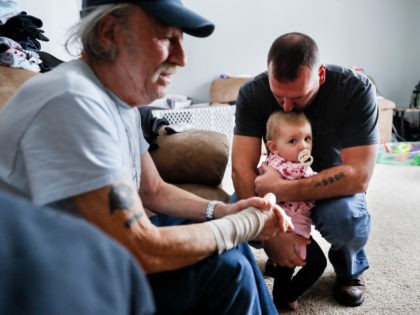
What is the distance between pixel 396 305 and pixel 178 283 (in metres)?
0.93

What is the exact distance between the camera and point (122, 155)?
792mm

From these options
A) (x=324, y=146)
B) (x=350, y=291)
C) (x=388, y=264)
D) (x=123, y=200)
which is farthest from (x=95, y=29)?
(x=388, y=264)

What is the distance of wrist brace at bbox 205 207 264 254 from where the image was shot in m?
0.83

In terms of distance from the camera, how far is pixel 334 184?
1271mm

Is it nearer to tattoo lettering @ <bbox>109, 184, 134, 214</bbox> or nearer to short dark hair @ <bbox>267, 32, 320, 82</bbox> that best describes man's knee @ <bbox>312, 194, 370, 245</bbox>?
short dark hair @ <bbox>267, 32, 320, 82</bbox>

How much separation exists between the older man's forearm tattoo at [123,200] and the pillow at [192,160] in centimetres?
66

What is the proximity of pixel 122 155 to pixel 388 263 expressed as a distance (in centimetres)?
133

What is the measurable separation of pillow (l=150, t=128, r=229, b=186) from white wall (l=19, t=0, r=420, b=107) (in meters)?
2.86

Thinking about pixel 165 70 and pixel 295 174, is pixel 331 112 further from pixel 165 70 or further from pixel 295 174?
pixel 165 70

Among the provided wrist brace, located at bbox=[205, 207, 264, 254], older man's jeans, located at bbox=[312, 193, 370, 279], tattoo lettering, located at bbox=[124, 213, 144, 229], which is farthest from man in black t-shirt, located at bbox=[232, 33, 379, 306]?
tattoo lettering, located at bbox=[124, 213, 144, 229]

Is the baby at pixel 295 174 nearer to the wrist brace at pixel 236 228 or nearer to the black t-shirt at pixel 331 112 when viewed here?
the black t-shirt at pixel 331 112

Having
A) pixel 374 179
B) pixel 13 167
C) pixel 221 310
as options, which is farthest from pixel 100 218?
pixel 374 179

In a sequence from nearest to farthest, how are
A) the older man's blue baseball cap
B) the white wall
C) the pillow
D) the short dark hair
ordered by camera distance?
the older man's blue baseball cap → the short dark hair → the pillow → the white wall

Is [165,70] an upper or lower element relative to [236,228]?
upper
